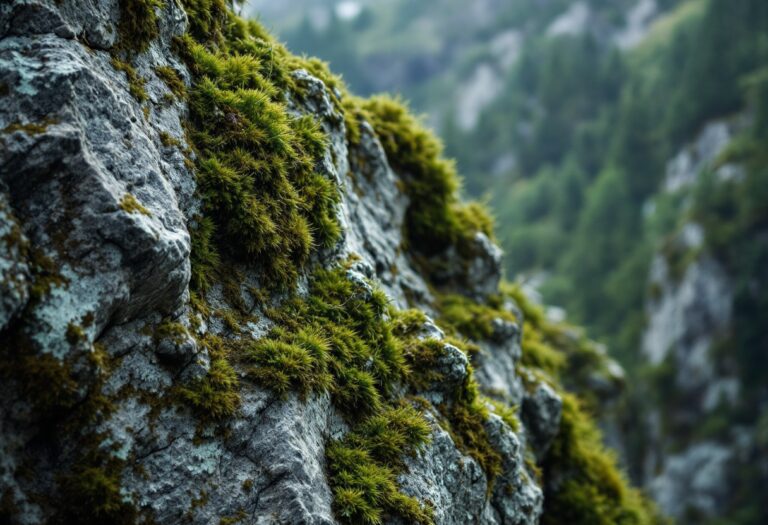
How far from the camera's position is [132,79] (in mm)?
6562

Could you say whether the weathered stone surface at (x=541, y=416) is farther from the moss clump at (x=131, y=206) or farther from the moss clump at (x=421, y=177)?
the moss clump at (x=131, y=206)

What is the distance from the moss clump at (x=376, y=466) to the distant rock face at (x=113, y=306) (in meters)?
0.17

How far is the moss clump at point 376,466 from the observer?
6.13 meters

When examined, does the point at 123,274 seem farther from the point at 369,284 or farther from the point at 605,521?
the point at 605,521

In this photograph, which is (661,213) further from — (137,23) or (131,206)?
(131,206)

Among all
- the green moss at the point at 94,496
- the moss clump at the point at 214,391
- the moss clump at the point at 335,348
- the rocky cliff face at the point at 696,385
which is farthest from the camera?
the rocky cliff face at the point at 696,385

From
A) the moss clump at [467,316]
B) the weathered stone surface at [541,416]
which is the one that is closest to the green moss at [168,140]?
the moss clump at [467,316]

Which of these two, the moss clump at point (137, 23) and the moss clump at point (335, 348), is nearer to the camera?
the moss clump at point (335, 348)

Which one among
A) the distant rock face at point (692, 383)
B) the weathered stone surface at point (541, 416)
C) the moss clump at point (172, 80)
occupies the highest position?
the distant rock face at point (692, 383)

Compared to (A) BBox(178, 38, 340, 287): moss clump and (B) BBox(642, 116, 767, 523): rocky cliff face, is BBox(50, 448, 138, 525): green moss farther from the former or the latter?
(B) BBox(642, 116, 767, 523): rocky cliff face

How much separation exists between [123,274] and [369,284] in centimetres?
336

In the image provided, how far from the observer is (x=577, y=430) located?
1162 cm

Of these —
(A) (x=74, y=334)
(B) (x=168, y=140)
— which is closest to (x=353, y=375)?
(A) (x=74, y=334)

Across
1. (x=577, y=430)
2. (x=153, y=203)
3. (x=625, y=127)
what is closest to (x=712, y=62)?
(x=625, y=127)
